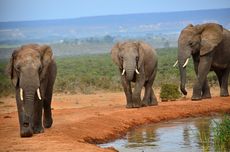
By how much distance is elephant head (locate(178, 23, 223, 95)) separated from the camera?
81.0 feet

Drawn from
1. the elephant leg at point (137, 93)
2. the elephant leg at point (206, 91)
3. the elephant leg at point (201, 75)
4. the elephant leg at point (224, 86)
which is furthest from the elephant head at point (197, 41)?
the elephant leg at point (137, 93)

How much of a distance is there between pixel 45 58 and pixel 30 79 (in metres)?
1.07

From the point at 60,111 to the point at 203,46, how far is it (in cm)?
508

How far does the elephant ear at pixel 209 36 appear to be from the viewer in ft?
82.8

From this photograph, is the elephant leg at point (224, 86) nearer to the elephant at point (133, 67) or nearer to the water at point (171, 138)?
the elephant at point (133, 67)

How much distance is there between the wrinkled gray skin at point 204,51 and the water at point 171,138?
359 cm

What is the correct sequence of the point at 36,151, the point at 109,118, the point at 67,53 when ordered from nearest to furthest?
the point at 36,151
the point at 109,118
the point at 67,53

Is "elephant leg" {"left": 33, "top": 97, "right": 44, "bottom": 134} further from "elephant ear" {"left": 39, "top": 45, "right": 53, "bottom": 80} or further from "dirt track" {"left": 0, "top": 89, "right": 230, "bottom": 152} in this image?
"elephant ear" {"left": 39, "top": 45, "right": 53, "bottom": 80}

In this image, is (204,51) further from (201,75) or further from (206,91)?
(206,91)

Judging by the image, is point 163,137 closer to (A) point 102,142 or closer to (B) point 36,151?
(A) point 102,142

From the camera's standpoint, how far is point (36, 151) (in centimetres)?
1512

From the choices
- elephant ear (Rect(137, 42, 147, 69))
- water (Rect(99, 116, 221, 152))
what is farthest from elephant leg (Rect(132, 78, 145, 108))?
water (Rect(99, 116, 221, 152))

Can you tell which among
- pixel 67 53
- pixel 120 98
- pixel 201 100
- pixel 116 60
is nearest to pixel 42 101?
pixel 116 60

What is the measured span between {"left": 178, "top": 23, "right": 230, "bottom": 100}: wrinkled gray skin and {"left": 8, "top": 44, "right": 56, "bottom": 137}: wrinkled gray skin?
734 cm
